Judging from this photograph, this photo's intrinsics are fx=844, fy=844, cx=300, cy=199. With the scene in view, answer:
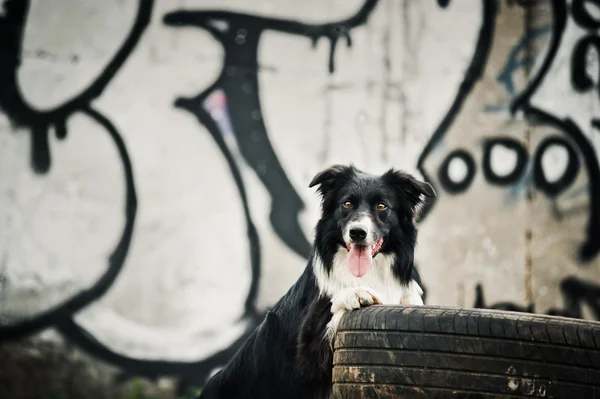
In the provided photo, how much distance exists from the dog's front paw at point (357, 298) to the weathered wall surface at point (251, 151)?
261 cm

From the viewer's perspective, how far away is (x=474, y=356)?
268 centimetres

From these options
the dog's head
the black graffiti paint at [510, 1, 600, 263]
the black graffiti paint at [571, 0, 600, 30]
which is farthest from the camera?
the black graffiti paint at [571, 0, 600, 30]

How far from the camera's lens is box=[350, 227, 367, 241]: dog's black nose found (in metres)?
3.79

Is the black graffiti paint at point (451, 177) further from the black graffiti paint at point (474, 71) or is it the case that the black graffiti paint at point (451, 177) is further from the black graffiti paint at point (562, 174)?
the black graffiti paint at point (562, 174)

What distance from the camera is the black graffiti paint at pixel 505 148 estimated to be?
6355mm

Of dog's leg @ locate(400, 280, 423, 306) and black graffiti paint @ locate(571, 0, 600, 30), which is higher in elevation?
black graffiti paint @ locate(571, 0, 600, 30)

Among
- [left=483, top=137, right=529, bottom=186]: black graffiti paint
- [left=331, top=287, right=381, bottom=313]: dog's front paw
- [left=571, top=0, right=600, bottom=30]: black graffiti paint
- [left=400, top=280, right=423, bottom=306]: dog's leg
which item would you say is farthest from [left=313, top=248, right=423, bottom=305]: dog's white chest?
[left=571, top=0, right=600, bottom=30]: black graffiti paint

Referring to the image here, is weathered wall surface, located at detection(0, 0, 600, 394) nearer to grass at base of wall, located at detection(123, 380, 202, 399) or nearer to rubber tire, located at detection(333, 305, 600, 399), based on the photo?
grass at base of wall, located at detection(123, 380, 202, 399)

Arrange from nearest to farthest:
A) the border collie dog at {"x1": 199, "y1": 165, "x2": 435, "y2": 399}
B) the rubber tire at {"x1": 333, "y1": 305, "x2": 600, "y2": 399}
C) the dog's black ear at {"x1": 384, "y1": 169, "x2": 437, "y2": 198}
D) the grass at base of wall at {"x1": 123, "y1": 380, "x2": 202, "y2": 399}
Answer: the rubber tire at {"x1": 333, "y1": 305, "x2": 600, "y2": 399}
the border collie dog at {"x1": 199, "y1": 165, "x2": 435, "y2": 399}
the dog's black ear at {"x1": 384, "y1": 169, "x2": 437, "y2": 198}
the grass at base of wall at {"x1": 123, "y1": 380, "x2": 202, "y2": 399}

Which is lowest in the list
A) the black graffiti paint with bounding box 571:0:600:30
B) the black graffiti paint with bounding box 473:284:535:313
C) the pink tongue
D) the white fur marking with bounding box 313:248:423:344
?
the black graffiti paint with bounding box 473:284:535:313

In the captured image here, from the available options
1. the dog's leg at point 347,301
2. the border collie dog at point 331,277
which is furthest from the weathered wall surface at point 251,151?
the dog's leg at point 347,301

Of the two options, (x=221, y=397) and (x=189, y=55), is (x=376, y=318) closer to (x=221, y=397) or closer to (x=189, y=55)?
(x=221, y=397)

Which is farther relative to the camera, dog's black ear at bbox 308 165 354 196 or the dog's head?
dog's black ear at bbox 308 165 354 196

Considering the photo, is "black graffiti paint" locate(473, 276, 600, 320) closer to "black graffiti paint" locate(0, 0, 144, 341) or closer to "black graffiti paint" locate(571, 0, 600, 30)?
"black graffiti paint" locate(571, 0, 600, 30)
